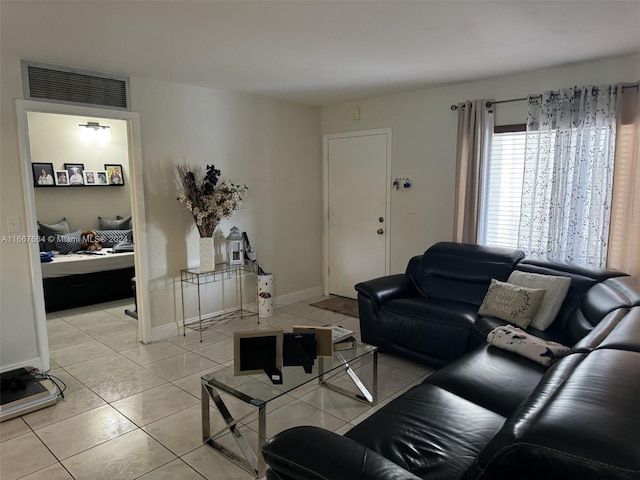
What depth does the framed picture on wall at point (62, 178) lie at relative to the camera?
5.86m

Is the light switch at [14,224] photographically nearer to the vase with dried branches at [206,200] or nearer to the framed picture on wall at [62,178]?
the vase with dried branches at [206,200]

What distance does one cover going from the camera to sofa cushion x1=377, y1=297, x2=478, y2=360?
316cm

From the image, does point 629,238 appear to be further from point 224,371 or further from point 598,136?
point 224,371

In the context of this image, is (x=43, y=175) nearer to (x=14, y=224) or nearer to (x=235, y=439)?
(x=14, y=224)

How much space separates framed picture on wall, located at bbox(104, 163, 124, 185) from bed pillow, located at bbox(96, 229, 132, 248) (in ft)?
2.49

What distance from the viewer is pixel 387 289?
12.3ft

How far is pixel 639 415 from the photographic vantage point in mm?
1062

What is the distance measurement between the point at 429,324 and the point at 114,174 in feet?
16.8

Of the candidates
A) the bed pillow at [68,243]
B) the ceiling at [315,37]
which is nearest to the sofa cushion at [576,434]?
the ceiling at [315,37]

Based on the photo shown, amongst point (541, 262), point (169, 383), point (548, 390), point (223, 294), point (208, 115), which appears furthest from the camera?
point (223, 294)

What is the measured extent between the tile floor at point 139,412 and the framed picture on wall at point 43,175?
2.44 meters

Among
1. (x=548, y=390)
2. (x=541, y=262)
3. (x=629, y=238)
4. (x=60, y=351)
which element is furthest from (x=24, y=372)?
(x=629, y=238)

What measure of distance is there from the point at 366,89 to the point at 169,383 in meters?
3.25

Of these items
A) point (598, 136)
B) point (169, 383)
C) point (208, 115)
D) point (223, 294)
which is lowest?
point (169, 383)
